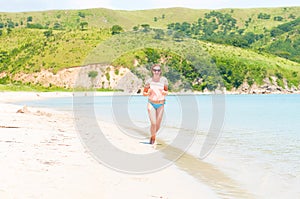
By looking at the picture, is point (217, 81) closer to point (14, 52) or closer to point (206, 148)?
point (14, 52)

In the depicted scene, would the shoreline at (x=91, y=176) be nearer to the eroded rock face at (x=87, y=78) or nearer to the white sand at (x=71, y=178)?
the white sand at (x=71, y=178)

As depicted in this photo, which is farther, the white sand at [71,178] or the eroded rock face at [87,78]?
the eroded rock face at [87,78]

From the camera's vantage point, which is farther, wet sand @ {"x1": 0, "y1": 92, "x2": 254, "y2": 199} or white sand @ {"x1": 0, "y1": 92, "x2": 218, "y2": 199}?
wet sand @ {"x1": 0, "y1": 92, "x2": 254, "y2": 199}

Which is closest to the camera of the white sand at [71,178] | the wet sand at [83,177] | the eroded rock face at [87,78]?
the white sand at [71,178]

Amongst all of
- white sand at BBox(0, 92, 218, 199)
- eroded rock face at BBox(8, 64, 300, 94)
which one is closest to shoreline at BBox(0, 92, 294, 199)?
white sand at BBox(0, 92, 218, 199)

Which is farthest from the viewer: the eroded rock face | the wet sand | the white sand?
the eroded rock face

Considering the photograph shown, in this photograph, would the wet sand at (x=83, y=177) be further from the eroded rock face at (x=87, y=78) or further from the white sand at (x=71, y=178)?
the eroded rock face at (x=87, y=78)

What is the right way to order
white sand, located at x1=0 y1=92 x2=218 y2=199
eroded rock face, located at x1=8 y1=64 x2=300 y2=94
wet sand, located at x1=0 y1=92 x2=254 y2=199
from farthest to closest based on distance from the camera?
eroded rock face, located at x1=8 y1=64 x2=300 y2=94, wet sand, located at x1=0 y1=92 x2=254 y2=199, white sand, located at x1=0 y1=92 x2=218 y2=199

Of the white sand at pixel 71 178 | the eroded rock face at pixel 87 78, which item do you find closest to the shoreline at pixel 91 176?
the white sand at pixel 71 178

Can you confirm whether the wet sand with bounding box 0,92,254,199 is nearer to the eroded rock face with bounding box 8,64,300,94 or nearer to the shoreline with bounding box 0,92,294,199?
the shoreline with bounding box 0,92,294,199

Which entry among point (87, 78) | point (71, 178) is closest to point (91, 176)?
point (71, 178)

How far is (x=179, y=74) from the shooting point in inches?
3238

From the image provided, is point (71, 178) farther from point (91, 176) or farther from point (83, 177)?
point (91, 176)

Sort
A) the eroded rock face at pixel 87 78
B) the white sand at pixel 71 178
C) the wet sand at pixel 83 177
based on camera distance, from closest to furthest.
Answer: the white sand at pixel 71 178, the wet sand at pixel 83 177, the eroded rock face at pixel 87 78
